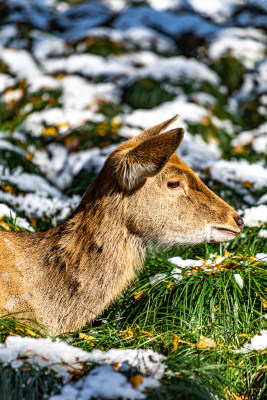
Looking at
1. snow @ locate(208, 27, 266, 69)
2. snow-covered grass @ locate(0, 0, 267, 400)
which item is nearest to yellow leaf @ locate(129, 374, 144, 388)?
snow-covered grass @ locate(0, 0, 267, 400)

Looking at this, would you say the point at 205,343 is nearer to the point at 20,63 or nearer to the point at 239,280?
the point at 239,280

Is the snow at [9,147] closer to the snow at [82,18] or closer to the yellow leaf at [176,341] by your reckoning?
the yellow leaf at [176,341]

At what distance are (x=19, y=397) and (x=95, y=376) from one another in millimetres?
439

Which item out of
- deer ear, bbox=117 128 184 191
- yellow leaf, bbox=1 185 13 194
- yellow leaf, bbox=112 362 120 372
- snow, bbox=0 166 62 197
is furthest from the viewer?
snow, bbox=0 166 62 197

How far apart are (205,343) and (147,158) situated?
1203 millimetres

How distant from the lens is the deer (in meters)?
3.42

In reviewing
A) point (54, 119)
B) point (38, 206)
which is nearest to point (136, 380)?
point (38, 206)

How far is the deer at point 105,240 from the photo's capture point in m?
3.42

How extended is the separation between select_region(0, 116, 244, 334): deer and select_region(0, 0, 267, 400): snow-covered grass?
0.16 m

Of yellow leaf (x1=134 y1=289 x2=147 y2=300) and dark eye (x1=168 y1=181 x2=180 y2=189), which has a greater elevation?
dark eye (x1=168 y1=181 x2=180 y2=189)

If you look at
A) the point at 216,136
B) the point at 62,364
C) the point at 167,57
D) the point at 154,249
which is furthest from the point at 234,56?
the point at 62,364

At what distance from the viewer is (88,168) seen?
6.63 m

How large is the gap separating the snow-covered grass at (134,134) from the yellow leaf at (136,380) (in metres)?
0.01

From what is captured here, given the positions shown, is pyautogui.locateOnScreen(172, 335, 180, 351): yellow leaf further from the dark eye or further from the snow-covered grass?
the dark eye
